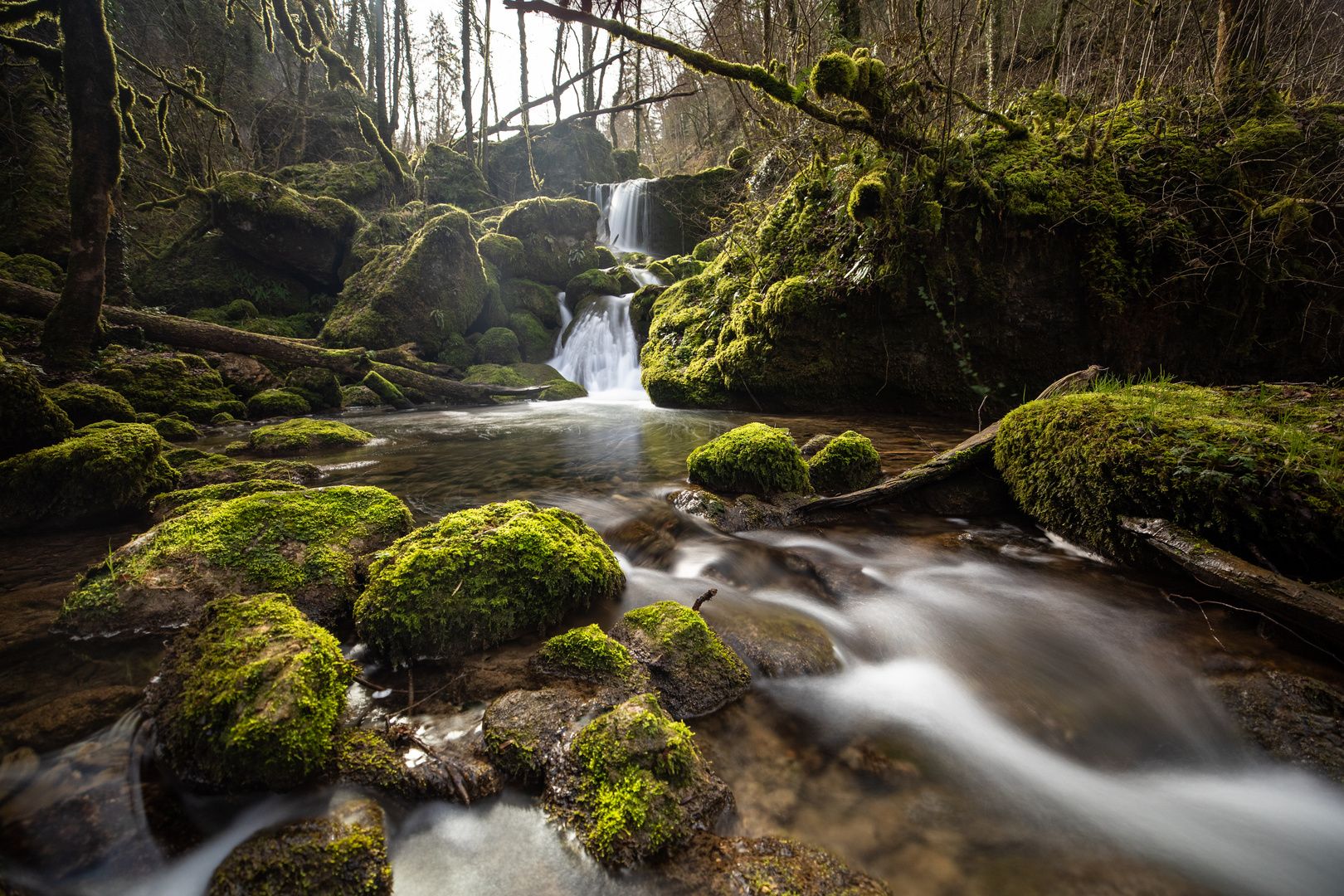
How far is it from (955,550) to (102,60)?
12.6 meters

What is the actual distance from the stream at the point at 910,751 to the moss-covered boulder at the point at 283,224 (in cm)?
1384

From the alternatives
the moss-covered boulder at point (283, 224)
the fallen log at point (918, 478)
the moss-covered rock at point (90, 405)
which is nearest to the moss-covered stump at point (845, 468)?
the fallen log at point (918, 478)

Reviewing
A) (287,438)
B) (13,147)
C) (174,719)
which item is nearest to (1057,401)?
(174,719)

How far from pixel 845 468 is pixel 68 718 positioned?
17.3ft

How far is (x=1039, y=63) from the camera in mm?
10805

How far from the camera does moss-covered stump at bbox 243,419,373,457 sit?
713 cm

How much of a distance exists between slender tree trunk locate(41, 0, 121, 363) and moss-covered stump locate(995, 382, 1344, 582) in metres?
12.5

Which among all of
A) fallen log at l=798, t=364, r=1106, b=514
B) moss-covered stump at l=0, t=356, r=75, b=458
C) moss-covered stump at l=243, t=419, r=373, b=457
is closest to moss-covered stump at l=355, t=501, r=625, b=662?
fallen log at l=798, t=364, r=1106, b=514

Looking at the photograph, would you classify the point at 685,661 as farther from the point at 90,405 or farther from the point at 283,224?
the point at 283,224

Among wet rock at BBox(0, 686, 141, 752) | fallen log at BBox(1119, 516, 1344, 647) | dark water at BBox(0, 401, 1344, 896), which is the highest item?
fallen log at BBox(1119, 516, 1344, 647)

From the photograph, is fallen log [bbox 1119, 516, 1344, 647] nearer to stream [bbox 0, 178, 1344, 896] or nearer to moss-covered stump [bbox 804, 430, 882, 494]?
stream [bbox 0, 178, 1344, 896]

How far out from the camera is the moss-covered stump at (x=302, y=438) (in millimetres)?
7129

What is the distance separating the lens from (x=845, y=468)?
5.01 m

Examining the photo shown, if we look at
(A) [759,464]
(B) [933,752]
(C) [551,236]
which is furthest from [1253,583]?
(C) [551,236]
